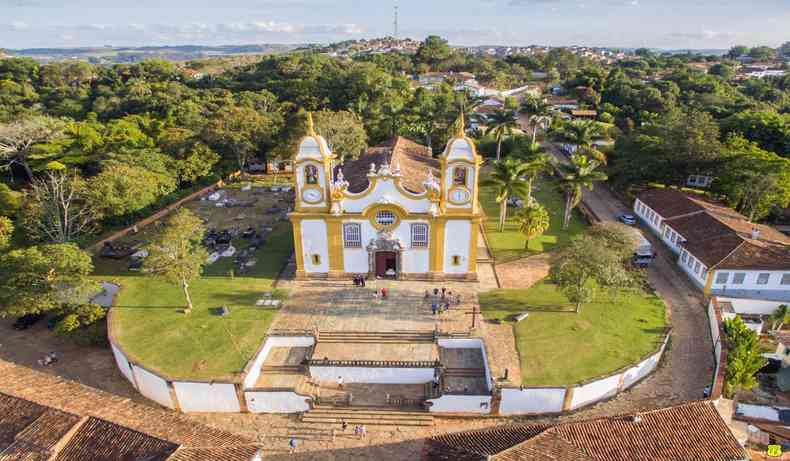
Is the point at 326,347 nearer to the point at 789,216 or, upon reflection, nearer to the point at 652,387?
the point at 652,387

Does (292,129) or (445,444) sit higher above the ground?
(292,129)

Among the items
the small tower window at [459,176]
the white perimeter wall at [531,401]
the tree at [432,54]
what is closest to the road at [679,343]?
the white perimeter wall at [531,401]

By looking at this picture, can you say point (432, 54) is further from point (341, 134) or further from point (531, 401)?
point (531, 401)

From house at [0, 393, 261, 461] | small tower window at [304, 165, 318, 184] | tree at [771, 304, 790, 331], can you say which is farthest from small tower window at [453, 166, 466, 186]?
tree at [771, 304, 790, 331]

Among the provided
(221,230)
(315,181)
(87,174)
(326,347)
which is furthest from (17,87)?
(326,347)

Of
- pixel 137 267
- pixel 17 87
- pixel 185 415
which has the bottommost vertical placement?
pixel 185 415

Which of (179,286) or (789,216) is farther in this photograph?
(789,216)
